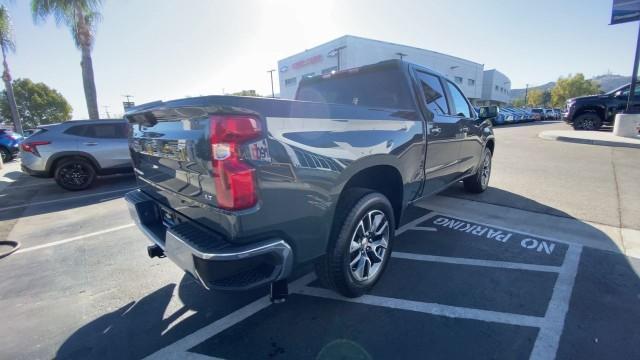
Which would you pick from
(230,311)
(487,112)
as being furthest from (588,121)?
(230,311)

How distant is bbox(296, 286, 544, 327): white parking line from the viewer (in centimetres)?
228

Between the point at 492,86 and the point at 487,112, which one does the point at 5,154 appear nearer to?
the point at 487,112

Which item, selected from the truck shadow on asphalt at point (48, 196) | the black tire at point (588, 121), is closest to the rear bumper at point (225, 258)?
the truck shadow on asphalt at point (48, 196)

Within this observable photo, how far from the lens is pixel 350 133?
7.34ft

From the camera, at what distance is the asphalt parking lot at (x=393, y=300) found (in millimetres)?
2078

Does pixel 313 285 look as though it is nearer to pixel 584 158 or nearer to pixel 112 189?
pixel 112 189

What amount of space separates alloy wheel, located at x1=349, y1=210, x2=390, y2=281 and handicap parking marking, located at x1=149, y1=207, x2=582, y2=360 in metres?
0.26

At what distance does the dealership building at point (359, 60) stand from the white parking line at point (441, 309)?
19.9 meters

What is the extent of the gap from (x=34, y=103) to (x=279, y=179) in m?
79.1

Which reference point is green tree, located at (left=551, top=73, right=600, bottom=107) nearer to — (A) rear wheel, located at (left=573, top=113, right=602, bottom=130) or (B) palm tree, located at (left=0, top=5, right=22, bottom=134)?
(A) rear wheel, located at (left=573, top=113, right=602, bottom=130)

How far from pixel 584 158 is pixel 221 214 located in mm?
10709

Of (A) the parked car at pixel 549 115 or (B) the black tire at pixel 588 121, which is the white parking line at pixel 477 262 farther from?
(A) the parked car at pixel 549 115

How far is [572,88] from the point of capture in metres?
67.8

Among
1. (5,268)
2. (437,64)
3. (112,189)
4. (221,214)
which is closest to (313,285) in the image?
(221,214)
